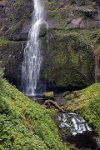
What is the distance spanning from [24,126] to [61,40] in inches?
712

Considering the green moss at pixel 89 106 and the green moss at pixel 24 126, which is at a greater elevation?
the green moss at pixel 24 126

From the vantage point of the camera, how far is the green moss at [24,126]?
12297 mm

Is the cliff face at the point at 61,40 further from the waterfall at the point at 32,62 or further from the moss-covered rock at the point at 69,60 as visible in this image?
the waterfall at the point at 32,62

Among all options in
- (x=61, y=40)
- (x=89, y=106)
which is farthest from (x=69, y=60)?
(x=89, y=106)

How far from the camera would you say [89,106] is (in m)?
22.9

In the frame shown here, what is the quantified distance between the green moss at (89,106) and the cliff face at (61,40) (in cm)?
501

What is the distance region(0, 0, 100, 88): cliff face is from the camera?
30.5 meters

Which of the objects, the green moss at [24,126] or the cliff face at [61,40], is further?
the cliff face at [61,40]

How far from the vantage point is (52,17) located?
3472cm

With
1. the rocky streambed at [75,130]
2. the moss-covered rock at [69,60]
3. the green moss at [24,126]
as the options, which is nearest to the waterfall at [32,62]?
the moss-covered rock at [69,60]

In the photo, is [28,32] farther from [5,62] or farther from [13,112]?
[13,112]

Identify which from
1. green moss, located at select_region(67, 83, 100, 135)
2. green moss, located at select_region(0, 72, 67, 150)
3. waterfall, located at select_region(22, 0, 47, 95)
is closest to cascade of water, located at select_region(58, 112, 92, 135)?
green moss, located at select_region(67, 83, 100, 135)

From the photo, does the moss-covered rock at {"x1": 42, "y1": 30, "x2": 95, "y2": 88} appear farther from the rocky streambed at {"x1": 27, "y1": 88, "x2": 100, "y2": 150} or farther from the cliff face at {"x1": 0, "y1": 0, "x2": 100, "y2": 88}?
the rocky streambed at {"x1": 27, "y1": 88, "x2": 100, "y2": 150}

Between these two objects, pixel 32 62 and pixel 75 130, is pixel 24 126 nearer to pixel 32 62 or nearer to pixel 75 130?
pixel 75 130
